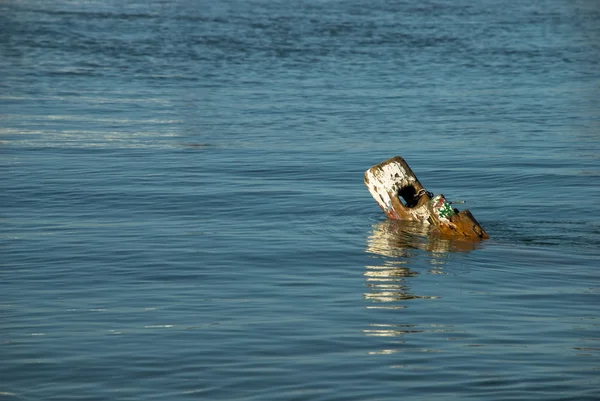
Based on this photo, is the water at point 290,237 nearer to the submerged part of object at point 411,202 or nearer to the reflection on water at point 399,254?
the reflection on water at point 399,254

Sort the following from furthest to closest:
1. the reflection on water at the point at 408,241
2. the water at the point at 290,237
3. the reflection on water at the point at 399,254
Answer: the reflection on water at the point at 408,241 → the reflection on water at the point at 399,254 → the water at the point at 290,237

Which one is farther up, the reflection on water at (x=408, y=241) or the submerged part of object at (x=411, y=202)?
the submerged part of object at (x=411, y=202)

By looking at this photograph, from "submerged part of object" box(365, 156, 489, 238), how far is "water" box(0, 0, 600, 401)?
239 millimetres

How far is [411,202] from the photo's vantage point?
1223 cm

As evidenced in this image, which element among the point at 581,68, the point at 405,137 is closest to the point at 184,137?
the point at 405,137

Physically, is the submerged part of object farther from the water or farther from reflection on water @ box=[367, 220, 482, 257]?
the water

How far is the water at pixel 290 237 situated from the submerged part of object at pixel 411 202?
0.24 metres

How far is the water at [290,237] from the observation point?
7219 mm

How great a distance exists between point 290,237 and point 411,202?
1.64 m

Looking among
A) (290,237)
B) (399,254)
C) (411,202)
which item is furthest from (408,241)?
(290,237)

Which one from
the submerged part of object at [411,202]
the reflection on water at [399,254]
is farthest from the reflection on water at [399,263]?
the submerged part of object at [411,202]

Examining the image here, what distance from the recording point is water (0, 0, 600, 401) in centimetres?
722

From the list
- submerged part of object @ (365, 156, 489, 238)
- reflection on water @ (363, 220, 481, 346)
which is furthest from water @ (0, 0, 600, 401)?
submerged part of object @ (365, 156, 489, 238)

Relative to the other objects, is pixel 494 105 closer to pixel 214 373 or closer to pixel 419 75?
pixel 419 75
